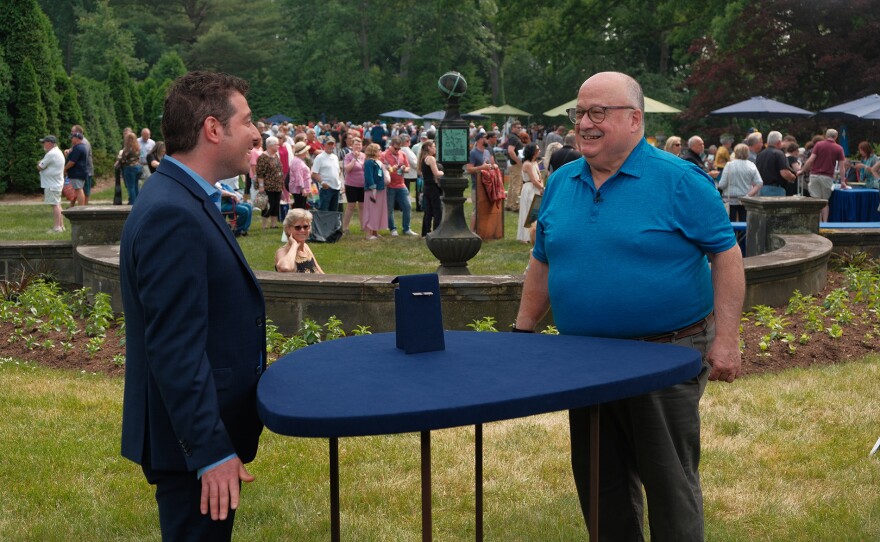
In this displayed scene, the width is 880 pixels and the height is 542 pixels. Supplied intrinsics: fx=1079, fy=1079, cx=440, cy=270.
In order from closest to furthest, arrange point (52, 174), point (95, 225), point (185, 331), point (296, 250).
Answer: point (185, 331)
point (296, 250)
point (95, 225)
point (52, 174)

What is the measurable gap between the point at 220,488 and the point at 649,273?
169cm

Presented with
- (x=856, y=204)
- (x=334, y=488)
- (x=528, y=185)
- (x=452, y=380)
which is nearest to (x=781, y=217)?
(x=528, y=185)

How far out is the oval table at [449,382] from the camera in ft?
9.66

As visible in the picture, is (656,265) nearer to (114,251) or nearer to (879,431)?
(879,431)

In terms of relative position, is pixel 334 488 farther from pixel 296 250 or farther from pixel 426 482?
pixel 296 250

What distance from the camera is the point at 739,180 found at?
54.2 ft

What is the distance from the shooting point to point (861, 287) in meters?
11.1

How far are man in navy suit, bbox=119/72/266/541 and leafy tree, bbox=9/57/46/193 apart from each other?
2460 centimetres

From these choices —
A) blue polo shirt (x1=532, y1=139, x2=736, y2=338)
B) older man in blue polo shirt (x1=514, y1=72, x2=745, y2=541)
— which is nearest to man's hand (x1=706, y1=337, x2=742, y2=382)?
older man in blue polo shirt (x1=514, y1=72, x2=745, y2=541)

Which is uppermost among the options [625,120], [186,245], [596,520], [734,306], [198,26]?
[198,26]

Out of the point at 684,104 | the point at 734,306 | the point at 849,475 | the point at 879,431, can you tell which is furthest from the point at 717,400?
the point at 684,104

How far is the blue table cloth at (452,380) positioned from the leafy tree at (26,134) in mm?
24130

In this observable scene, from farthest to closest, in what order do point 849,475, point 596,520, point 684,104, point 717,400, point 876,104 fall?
point 684,104 < point 876,104 < point 717,400 < point 849,475 < point 596,520

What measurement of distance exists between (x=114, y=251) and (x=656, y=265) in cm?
844
